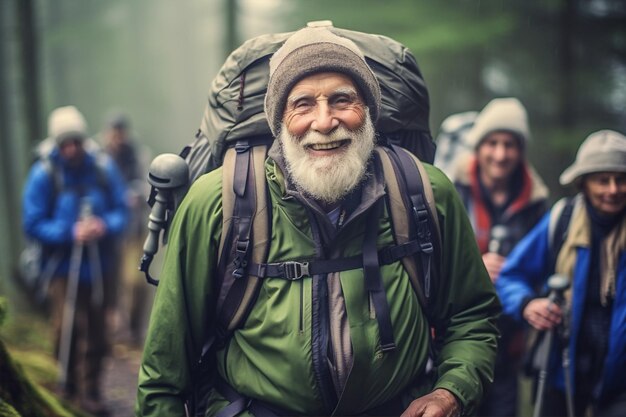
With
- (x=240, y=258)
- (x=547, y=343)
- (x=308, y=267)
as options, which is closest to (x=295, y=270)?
(x=308, y=267)

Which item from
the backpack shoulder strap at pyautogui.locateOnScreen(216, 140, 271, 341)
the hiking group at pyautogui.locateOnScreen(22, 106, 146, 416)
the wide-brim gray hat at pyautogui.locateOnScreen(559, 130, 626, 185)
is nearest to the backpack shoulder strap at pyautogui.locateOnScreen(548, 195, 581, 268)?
the wide-brim gray hat at pyautogui.locateOnScreen(559, 130, 626, 185)

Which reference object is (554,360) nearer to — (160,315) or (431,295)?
(431,295)

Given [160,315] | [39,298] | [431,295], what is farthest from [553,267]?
[39,298]

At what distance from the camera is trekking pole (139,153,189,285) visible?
351 cm

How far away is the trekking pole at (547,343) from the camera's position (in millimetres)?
4625

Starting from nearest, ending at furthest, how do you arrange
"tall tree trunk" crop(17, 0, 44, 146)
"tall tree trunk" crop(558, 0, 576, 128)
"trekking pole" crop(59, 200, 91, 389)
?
1. "trekking pole" crop(59, 200, 91, 389)
2. "tall tree trunk" crop(17, 0, 44, 146)
3. "tall tree trunk" crop(558, 0, 576, 128)

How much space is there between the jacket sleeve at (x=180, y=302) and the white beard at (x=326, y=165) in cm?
39

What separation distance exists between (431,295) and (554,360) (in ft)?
6.98

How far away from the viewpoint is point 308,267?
10.4ft

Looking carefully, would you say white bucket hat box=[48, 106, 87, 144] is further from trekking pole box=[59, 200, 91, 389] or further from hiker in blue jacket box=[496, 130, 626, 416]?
hiker in blue jacket box=[496, 130, 626, 416]

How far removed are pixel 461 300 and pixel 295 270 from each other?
35.1 inches

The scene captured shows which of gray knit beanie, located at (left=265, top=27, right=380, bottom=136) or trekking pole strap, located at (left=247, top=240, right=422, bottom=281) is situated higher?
gray knit beanie, located at (left=265, top=27, right=380, bottom=136)

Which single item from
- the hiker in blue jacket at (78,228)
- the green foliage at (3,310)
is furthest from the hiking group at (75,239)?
the green foliage at (3,310)

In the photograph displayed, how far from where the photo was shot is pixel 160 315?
3.25 meters
